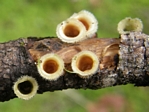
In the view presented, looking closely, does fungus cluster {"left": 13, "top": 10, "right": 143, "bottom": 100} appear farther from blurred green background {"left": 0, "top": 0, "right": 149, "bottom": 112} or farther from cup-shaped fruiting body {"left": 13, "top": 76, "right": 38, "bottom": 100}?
blurred green background {"left": 0, "top": 0, "right": 149, "bottom": 112}

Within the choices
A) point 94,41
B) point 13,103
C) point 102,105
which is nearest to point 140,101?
point 102,105

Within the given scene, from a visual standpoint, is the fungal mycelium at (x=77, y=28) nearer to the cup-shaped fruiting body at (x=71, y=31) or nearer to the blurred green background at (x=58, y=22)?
the cup-shaped fruiting body at (x=71, y=31)

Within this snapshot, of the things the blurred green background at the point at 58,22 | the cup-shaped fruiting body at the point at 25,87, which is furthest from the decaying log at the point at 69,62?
the blurred green background at the point at 58,22

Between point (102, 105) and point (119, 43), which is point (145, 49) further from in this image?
point (102, 105)

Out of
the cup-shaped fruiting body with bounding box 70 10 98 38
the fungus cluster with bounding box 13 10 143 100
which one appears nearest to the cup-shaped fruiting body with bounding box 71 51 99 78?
the fungus cluster with bounding box 13 10 143 100

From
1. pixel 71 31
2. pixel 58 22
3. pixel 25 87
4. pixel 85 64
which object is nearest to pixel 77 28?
pixel 71 31

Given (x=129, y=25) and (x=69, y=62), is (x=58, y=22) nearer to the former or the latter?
(x=129, y=25)

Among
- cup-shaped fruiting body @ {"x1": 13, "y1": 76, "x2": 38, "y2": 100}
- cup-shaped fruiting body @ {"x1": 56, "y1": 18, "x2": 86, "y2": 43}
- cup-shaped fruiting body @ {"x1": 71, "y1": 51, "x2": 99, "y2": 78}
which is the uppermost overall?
cup-shaped fruiting body @ {"x1": 56, "y1": 18, "x2": 86, "y2": 43}
